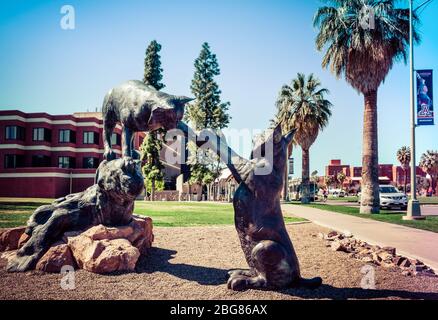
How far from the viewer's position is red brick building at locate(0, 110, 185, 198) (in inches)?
1187

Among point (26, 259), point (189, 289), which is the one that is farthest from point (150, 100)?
point (26, 259)

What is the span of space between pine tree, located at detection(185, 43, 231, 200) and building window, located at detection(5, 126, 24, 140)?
18.0m

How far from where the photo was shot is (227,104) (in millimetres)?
36312

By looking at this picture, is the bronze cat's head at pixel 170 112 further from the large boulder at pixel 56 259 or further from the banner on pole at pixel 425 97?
the banner on pole at pixel 425 97

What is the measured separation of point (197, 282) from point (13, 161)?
35485 millimetres

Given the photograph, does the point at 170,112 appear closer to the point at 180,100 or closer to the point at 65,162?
the point at 180,100

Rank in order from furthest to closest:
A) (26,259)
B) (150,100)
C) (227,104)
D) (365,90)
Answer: (227,104) < (365,90) < (26,259) < (150,100)

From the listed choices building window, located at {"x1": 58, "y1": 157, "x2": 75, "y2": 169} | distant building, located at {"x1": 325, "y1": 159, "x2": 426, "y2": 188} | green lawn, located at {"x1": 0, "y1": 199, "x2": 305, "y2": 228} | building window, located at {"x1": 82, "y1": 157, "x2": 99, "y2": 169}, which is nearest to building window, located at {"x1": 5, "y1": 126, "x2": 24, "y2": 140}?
building window, located at {"x1": 58, "y1": 157, "x2": 75, "y2": 169}

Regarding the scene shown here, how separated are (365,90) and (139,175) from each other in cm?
1590

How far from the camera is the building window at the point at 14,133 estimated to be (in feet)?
106

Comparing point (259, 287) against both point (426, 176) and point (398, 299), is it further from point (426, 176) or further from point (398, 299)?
point (426, 176)

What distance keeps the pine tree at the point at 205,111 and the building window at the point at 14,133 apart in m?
18.0

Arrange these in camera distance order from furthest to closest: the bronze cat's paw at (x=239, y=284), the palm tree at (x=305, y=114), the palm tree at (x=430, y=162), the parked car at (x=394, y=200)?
the palm tree at (x=430, y=162) → the palm tree at (x=305, y=114) → the parked car at (x=394, y=200) → the bronze cat's paw at (x=239, y=284)

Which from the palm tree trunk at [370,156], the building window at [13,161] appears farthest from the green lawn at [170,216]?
the building window at [13,161]
